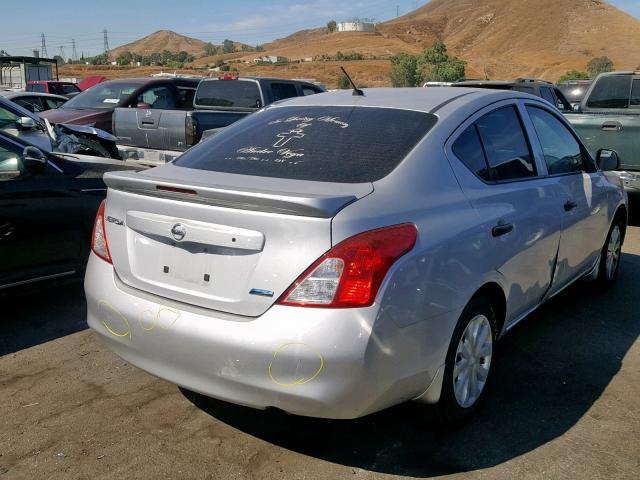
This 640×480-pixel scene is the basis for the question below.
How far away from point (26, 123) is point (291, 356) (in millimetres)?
6359

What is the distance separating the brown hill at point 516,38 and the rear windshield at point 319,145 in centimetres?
7773

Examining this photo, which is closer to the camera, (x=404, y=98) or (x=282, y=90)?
(x=404, y=98)

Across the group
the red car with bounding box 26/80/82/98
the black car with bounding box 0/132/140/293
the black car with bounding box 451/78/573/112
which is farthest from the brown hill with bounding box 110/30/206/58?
the black car with bounding box 0/132/140/293

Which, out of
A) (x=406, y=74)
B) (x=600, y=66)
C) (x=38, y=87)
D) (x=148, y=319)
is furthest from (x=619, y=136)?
(x=600, y=66)

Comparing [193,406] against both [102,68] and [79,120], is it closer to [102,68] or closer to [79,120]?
[79,120]

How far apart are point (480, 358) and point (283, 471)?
1.20 m

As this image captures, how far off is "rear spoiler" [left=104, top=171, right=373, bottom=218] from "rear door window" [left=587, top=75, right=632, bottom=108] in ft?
29.0

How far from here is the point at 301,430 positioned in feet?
11.3

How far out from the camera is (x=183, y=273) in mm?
3012

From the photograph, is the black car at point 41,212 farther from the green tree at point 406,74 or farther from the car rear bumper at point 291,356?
the green tree at point 406,74

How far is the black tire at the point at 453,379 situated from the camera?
125 inches

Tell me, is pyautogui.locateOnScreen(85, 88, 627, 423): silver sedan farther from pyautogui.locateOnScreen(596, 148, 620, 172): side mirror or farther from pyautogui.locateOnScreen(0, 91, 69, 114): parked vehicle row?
pyautogui.locateOnScreen(0, 91, 69, 114): parked vehicle row

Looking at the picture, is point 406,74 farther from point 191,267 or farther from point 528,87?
point 191,267

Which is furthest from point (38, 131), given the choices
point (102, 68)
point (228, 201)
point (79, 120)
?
point (102, 68)
